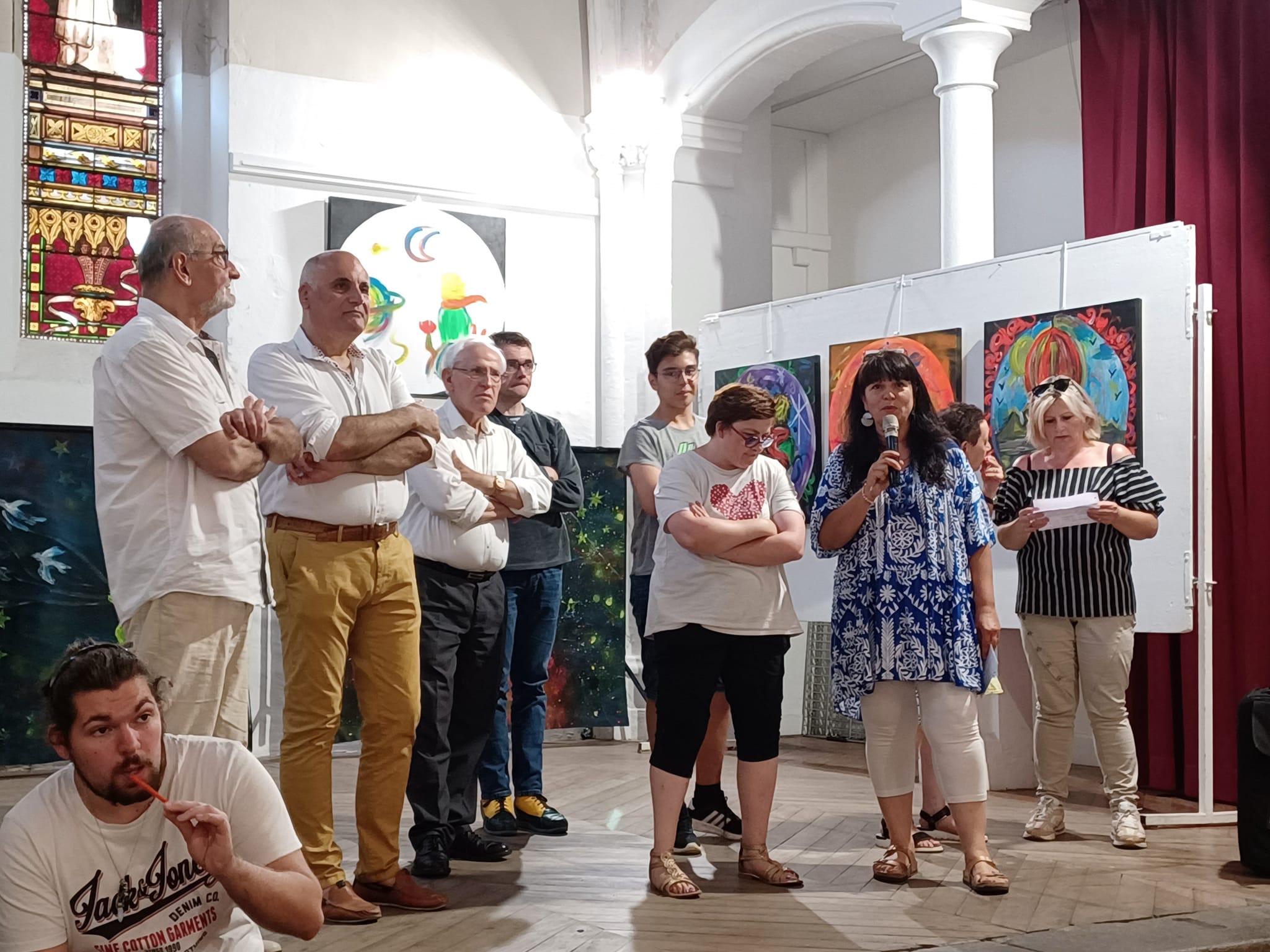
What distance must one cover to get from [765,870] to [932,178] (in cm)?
575

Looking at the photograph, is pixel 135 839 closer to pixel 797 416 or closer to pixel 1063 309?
pixel 1063 309

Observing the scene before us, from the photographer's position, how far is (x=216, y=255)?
332 centimetres

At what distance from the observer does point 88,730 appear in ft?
7.29

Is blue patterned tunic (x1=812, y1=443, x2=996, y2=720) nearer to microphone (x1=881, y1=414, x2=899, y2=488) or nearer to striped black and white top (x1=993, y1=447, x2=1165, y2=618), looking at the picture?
microphone (x1=881, y1=414, x2=899, y2=488)

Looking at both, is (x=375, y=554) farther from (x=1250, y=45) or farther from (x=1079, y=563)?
(x=1250, y=45)

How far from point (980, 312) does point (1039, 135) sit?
8.35 feet

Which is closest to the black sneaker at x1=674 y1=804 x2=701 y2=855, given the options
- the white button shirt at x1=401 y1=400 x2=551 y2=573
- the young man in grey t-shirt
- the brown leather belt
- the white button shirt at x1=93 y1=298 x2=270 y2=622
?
the young man in grey t-shirt

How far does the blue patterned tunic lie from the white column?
259cm

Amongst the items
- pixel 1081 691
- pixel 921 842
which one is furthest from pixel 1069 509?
pixel 921 842

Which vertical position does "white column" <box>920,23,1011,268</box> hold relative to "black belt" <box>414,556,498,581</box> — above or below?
above

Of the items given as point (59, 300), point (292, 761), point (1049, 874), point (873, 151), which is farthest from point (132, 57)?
point (1049, 874)

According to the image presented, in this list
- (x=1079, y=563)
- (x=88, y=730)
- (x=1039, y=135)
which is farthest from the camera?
(x=1039, y=135)

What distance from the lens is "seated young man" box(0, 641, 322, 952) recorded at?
222 centimetres

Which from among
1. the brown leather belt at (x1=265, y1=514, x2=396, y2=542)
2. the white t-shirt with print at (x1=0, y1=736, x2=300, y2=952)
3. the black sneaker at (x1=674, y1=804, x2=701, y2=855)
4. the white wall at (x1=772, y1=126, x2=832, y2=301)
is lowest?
the black sneaker at (x1=674, y1=804, x2=701, y2=855)
